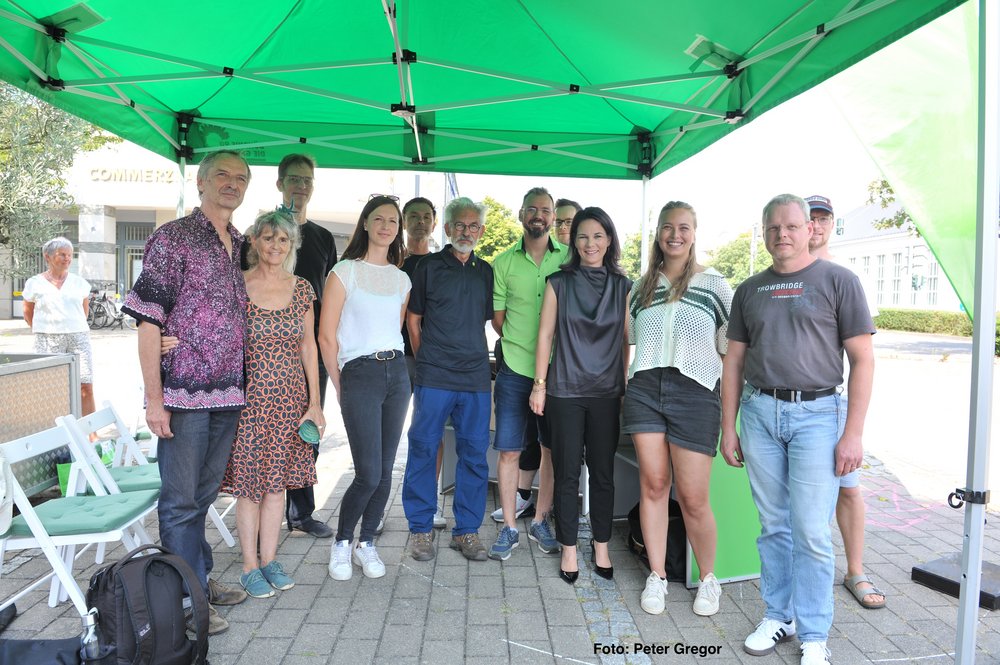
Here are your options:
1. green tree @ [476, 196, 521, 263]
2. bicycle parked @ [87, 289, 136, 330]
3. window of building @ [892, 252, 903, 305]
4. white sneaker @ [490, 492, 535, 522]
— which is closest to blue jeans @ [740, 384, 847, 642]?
white sneaker @ [490, 492, 535, 522]

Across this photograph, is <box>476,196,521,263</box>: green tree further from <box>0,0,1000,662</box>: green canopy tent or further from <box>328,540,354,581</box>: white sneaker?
<box>328,540,354,581</box>: white sneaker

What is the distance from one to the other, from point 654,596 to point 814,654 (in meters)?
0.73

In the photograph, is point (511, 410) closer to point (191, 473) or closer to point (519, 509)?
point (519, 509)

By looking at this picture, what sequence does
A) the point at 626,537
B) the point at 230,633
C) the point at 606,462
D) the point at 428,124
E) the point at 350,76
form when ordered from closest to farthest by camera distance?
the point at 230,633 → the point at 606,462 → the point at 626,537 → the point at 350,76 → the point at 428,124

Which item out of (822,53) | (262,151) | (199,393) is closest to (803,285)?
(822,53)

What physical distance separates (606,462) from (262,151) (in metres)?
3.91

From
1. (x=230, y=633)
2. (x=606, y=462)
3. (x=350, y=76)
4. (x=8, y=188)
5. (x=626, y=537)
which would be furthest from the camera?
(x=8, y=188)

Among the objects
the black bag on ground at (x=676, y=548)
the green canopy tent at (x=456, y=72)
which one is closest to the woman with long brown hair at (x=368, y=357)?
the green canopy tent at (x=456, y=72)

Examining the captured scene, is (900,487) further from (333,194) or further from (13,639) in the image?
(333,194)

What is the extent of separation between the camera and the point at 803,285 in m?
2.52

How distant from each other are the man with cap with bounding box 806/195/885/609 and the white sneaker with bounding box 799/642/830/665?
779mm

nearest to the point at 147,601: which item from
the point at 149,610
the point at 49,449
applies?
the point at 149,610

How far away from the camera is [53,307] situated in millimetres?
5875

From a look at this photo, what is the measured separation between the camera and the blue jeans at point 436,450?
3.48m
